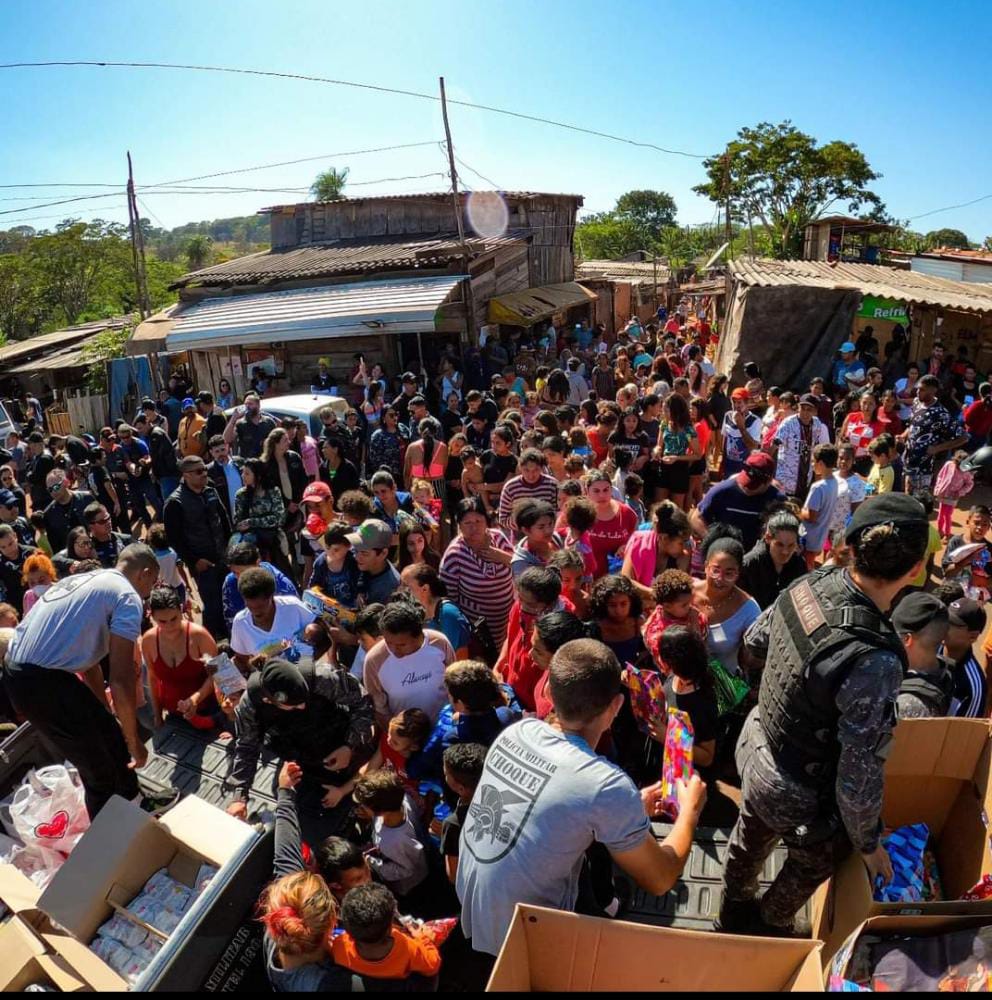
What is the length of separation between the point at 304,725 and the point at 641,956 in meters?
1.83

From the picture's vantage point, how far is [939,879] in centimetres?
283

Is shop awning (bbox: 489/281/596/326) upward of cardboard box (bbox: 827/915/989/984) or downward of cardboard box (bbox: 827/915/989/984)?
upward

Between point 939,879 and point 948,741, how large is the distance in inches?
23.3

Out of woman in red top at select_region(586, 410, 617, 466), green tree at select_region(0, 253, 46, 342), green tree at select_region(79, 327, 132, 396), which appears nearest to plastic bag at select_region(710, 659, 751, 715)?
woman in red top at select_region(586, 410, 617, 466)

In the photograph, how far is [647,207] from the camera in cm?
7012

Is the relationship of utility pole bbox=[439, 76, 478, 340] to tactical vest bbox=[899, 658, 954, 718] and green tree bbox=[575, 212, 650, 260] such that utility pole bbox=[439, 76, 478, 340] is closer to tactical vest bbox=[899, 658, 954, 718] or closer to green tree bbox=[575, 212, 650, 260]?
tactical vest bbox=[899, 658, 954, 718]

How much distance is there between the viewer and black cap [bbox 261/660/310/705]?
3117 millimetres

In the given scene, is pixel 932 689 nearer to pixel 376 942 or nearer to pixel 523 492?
pixel 376 942

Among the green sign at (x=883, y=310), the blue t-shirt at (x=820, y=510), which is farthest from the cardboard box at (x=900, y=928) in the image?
the green sign at (x=883, y=310)

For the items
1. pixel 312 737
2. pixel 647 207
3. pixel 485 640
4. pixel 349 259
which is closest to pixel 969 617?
pixel 485 640

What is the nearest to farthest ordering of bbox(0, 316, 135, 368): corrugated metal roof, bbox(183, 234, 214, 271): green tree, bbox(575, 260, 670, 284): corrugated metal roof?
bbox(0, 316, 135, 368): corrugated metal roof
bbox(575, 260, 670, 284): corrugated metal roof
bbox(183, 234, 214, 271): green tree

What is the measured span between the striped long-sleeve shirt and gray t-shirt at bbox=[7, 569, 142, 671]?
2967 millimetres

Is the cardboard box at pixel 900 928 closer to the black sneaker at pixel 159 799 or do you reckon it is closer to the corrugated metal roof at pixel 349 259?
the black sneaker at pixel 159 799

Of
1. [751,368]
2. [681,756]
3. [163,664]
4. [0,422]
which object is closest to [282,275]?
[0,422]
